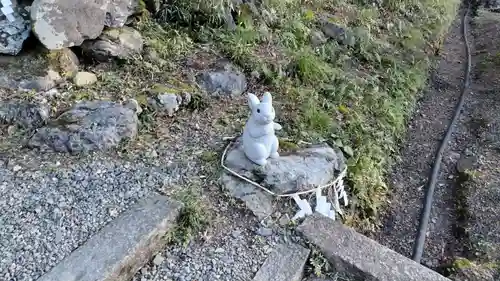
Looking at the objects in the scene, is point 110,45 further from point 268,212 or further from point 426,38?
point 426,38

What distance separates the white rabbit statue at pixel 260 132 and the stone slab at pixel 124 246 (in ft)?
1.69

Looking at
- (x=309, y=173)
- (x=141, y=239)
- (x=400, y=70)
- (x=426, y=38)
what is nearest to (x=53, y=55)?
(x=141, y=239)

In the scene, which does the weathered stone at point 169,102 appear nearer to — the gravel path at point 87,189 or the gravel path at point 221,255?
the gravel path at point 87,189

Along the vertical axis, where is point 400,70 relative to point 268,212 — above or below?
below

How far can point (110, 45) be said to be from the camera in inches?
130

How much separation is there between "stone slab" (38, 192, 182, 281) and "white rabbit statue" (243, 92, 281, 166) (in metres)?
0.51

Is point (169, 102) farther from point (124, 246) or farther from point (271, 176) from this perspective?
point (124, 246)

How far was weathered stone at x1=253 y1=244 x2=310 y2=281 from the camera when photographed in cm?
207

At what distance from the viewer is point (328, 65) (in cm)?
427

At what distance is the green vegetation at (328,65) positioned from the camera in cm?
331

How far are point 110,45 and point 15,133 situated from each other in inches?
39.1

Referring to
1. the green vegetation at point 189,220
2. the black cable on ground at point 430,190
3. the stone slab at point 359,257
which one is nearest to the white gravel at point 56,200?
the green vegetation at point 189,220

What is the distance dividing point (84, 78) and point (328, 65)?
2.25m

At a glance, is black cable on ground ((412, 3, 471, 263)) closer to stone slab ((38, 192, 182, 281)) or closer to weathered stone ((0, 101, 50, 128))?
stone slab ((38, 192, 182, 281))
